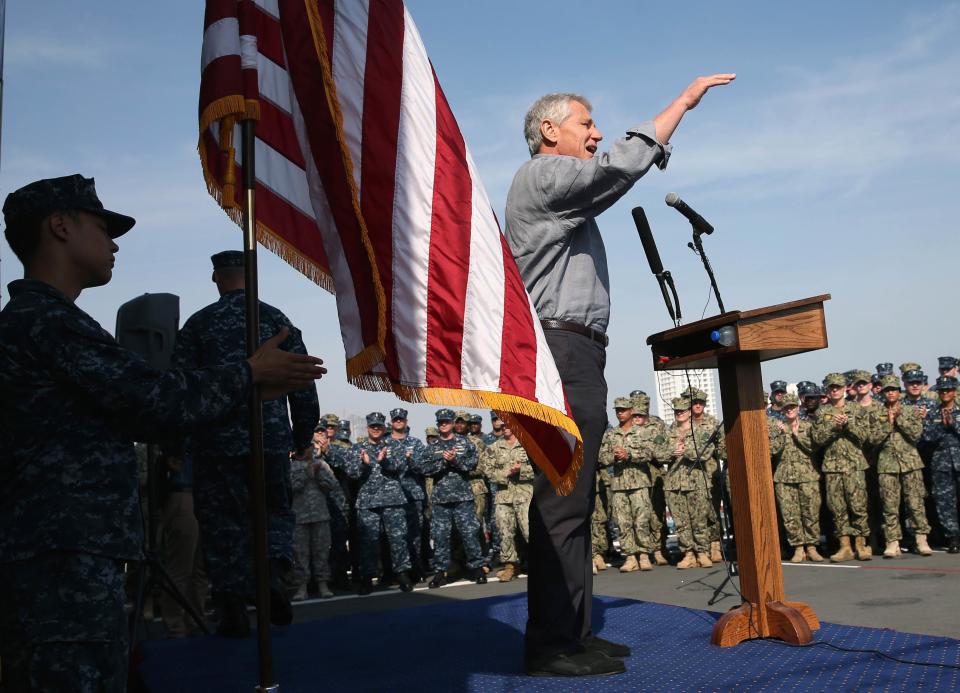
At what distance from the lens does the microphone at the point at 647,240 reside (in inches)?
175

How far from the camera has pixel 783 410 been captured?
10.5 meters

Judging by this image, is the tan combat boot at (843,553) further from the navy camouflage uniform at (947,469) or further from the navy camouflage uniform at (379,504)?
the navy camouflage uniform at (379,504)

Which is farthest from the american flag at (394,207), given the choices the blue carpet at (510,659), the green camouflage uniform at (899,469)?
the green camouflage uniform at (899,469)

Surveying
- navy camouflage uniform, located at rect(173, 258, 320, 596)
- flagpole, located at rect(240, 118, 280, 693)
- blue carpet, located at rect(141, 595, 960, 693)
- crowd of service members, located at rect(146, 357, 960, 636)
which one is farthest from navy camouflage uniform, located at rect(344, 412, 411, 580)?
flagpole, located at rect(240, 118, 280, 693)

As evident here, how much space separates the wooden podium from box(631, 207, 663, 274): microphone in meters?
Result: 0.86

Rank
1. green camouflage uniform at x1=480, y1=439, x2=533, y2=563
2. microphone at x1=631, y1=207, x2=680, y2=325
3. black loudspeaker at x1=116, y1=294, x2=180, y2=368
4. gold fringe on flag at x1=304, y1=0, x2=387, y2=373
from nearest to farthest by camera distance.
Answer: gold fringe on flag at x1=304, y1=0, x2=387, y2=373
microphone at x1=631, y1=207, x2=680, y2=325
black loudspeaker at x1=116, y1=294, x2=180, y2=368
green camouflage uniform at x1=480, y1=439, x2=533, y2=563

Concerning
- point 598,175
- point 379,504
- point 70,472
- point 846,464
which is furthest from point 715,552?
point 70,472

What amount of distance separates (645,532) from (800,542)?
67.4 inches

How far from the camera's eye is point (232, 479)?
4152 millimetres

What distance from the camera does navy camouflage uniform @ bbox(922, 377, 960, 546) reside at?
9234 mm

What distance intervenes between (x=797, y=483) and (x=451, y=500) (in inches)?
155

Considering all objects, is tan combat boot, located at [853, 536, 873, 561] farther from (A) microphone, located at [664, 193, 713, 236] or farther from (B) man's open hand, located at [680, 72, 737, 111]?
(B) man's open hand, located at [680, 72, 737, 111]

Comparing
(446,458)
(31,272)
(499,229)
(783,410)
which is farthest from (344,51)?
(783,410)

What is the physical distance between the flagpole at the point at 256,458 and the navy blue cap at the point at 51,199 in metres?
0.38
